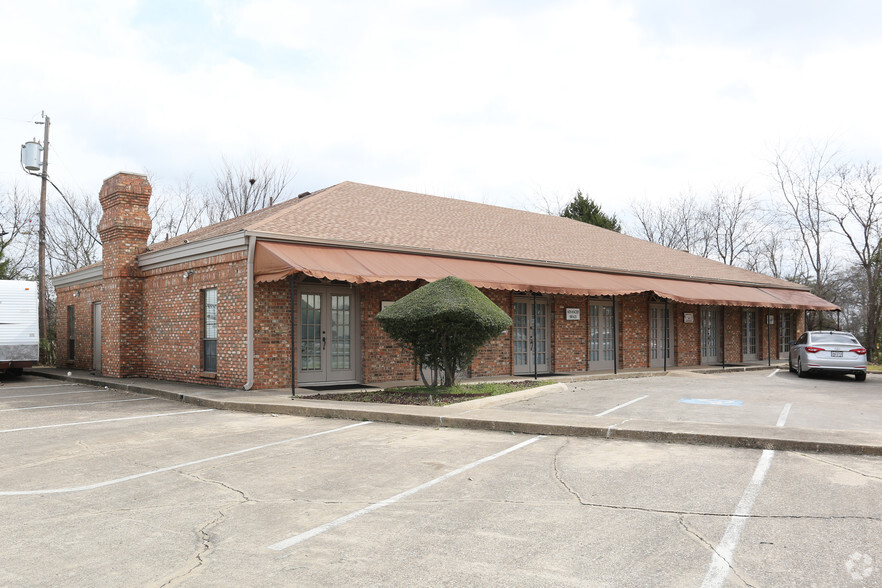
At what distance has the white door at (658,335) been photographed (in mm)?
23000

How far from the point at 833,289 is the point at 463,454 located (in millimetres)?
44690

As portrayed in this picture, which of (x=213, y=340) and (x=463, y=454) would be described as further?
(x=213, y=340)

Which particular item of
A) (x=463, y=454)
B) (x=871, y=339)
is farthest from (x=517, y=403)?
(x=871, y=339)

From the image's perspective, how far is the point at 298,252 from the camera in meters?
13.6

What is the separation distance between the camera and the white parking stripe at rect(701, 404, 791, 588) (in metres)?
3.91

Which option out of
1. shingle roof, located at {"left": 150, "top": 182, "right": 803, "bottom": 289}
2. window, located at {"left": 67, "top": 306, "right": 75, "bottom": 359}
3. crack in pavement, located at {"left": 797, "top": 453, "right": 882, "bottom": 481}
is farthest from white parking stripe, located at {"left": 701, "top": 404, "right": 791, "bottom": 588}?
window, located at {"left": 67, "top": 306, "right": 75, "bottom": 359}

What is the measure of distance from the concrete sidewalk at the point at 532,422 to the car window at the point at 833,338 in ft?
32.6

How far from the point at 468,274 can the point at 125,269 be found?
30.6 ft

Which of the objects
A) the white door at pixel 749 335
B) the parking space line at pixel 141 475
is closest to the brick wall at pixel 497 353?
the parking space line at pixel 141 475

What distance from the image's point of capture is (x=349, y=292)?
50.9 ft

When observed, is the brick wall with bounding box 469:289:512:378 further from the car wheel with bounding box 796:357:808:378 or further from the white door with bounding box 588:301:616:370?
the car wheel with bounding box 796:357:808:378

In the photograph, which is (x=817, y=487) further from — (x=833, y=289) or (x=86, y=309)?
(x=833, y=289)

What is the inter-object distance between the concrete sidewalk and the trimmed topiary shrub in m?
1.15

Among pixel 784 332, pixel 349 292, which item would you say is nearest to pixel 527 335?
pixel 349 292
